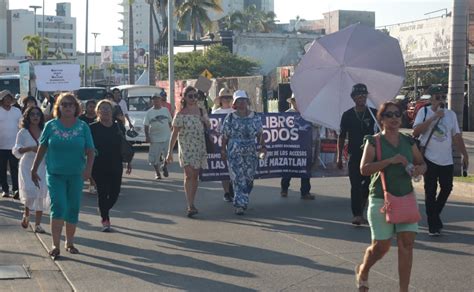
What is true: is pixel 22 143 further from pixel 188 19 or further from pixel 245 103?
Result: pixel 188 19

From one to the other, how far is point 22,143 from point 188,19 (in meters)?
49.1

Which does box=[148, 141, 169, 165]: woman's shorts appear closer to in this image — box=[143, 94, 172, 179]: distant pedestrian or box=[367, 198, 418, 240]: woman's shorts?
box=[143, 94, 172, 179]: distant pedestrian

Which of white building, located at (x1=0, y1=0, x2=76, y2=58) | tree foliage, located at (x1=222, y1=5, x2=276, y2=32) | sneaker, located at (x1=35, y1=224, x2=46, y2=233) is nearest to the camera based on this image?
sneaker, located at (x1=35, y1=224, x2=46, y2=233)

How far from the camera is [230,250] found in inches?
355

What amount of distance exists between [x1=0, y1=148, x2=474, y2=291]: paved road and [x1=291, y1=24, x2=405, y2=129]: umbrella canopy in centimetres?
152

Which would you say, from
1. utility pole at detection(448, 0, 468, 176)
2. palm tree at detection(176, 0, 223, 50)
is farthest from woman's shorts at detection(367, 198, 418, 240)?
palm tree at detection(176, 0, 223, 50)

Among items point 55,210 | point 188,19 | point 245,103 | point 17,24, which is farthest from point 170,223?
point 17,24

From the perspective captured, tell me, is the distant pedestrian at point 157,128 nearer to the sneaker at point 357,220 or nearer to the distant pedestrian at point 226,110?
the distant pedestrian at point 226,110

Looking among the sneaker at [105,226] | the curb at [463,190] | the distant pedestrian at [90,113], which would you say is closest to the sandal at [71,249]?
the sneaker at [105,226]

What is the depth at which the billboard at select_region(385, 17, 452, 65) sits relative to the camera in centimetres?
4553

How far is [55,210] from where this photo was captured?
336 inches

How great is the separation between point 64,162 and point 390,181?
3611mm

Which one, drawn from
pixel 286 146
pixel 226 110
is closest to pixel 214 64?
pixel 226 110

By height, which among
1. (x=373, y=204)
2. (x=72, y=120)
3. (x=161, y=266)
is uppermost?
(x=72, y=120)
